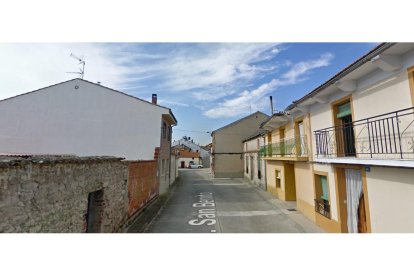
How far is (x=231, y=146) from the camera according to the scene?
85.6 ft

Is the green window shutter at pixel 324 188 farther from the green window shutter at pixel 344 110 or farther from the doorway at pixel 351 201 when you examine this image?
the green window shutter at pixel 344 110

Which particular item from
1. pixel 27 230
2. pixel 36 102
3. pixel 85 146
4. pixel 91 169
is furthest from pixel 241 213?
pixel 36 102

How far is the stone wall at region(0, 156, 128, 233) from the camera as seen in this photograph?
306cm

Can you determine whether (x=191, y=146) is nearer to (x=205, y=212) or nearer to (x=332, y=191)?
(x=205, y=212)

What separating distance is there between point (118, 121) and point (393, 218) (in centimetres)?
1417

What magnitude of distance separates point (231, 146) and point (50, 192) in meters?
23.0

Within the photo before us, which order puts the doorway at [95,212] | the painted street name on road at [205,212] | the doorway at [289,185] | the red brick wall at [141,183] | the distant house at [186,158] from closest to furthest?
1. the doorway at [95,212]
2. the painted street name on road at [205,212]
3. the red brick wall at [141,183]
4. the doorway at [289,185]
5. the distant house at [186,158]

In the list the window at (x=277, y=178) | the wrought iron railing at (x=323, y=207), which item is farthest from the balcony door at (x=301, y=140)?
the window at (x=277, y=178)

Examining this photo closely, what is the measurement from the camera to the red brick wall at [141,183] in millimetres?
8854

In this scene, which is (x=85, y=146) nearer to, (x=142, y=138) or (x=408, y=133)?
(x=142, y=138)

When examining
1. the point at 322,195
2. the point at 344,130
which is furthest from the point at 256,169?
the point at 344,130

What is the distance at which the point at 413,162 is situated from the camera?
3.89 m

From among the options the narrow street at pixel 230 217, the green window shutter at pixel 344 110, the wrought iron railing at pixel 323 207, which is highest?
the green window shutter at pixel 344 110

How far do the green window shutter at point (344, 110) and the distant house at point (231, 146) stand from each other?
18902mm
